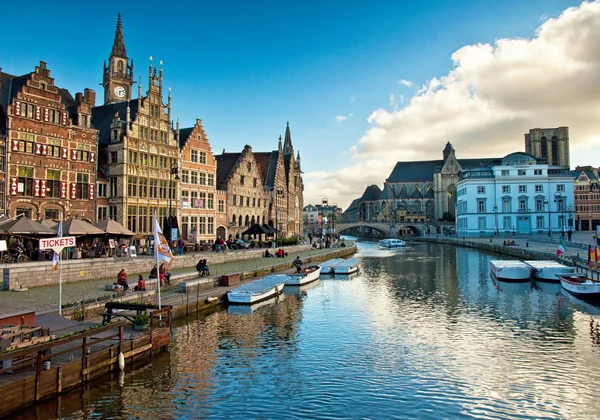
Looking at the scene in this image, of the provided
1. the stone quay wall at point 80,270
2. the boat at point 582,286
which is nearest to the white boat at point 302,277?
the stone quay wall at point 80,270

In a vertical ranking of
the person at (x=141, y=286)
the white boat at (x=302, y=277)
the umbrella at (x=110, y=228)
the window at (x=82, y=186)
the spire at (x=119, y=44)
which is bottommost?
the white boat at (x=302, y=277)

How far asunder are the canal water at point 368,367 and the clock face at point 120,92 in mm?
37907

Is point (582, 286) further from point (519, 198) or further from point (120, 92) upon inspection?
point (519, 198)

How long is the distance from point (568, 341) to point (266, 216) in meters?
54.6

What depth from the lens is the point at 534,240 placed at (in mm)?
73500

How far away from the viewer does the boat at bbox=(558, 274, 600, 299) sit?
28.8m

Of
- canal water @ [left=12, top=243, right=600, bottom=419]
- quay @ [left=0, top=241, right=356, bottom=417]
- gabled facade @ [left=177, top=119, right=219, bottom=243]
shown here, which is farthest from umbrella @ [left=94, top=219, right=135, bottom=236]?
gabled facade @ [left=177, top=119, right=219, bottom=243]

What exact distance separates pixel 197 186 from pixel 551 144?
124972 mm

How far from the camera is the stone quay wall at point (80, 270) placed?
23.4 metres

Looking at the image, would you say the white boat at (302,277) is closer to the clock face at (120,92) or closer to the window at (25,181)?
the window at (25,181)

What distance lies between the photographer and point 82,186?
127 ft

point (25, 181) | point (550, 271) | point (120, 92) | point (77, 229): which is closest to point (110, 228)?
point (77, 229)

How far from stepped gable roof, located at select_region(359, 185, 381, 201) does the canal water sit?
149 m

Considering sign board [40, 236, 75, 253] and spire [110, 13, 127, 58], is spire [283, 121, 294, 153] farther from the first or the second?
sign board [40, 236, 75, 253]
